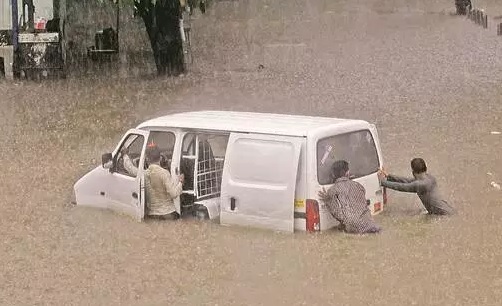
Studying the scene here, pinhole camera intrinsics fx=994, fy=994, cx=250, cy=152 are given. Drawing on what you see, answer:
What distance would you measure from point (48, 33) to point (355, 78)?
8.48 m

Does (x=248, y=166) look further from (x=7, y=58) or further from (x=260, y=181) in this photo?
(x=7, y=58)

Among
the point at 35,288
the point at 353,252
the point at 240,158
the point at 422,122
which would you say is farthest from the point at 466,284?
the point at 422,122

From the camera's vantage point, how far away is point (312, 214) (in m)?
11.1

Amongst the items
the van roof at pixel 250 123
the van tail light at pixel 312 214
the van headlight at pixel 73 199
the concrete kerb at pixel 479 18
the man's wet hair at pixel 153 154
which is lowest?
the van headlight at pixel 73 199

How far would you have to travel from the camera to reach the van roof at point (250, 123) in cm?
1130

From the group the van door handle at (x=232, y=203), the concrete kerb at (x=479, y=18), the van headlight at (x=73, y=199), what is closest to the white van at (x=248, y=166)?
the van door handle at (x=232, y=203)

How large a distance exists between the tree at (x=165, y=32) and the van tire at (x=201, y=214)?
16.2m

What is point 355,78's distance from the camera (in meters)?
26.8

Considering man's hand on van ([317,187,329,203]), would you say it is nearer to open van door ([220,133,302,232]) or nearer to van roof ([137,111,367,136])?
open van door ([220,133,302,232])

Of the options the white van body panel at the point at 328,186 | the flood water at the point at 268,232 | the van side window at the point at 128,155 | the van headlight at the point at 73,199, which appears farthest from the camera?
the van headlight at the point at 73,199

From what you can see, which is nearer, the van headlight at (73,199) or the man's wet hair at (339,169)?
the man's wet hair at (339,169)

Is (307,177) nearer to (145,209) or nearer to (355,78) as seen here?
(145,209)

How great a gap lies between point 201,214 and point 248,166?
108 cm

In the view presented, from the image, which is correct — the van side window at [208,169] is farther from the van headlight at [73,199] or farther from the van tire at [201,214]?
the van headlight at [73,199]
